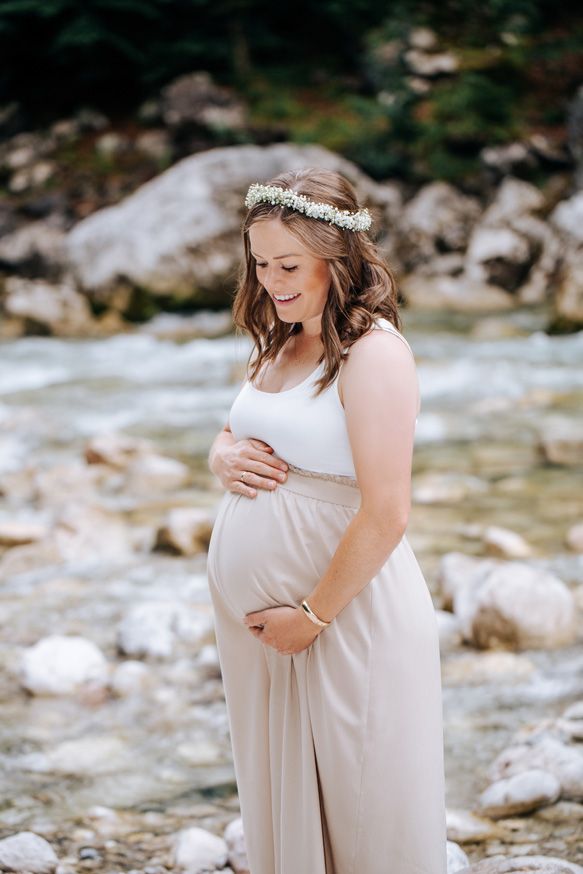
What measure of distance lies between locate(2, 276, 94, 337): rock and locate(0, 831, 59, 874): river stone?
1096 cm

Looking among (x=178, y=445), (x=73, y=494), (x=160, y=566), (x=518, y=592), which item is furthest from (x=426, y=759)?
(x=178, y=445)

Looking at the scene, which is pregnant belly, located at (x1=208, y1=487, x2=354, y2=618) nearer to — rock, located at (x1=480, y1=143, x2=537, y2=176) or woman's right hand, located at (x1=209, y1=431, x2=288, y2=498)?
woman's right hand, located at (x1=209, y1=431, x2=288, y2=498)

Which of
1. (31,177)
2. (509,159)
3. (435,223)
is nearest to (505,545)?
(435,223)

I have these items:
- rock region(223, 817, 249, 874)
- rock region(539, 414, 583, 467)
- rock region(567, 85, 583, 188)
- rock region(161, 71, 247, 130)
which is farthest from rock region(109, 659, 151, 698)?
rock region(161, 71, 247, 130)

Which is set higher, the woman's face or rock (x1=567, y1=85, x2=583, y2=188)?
→ rock (x1=567, y1=85, x2=583, y2=188)

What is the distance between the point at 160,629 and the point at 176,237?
33.9ft

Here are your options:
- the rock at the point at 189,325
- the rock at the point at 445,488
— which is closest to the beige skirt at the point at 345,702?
the rock at the point at 445,488

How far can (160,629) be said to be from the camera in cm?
399

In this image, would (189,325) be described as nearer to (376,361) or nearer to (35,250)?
(35,250)

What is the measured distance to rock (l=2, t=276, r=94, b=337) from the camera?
12922 mm

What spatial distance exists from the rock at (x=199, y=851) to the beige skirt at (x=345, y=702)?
557mm

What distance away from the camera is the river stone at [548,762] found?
275 cm

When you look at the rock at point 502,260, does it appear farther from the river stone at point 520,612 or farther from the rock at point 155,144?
the river stone at point 520,612

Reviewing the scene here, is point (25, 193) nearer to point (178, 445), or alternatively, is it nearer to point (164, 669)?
point (178, 445)
